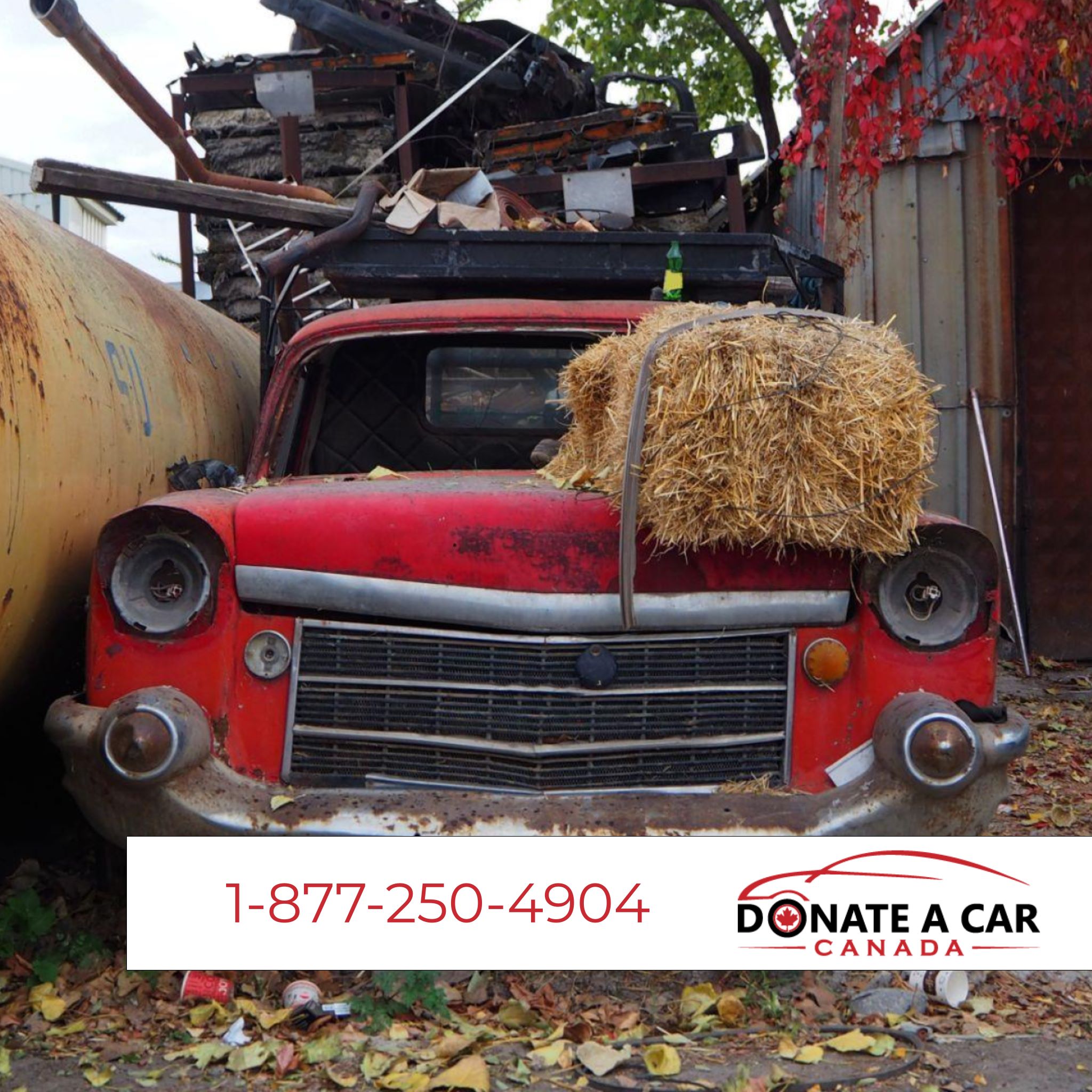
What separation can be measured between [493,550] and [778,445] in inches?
27.8

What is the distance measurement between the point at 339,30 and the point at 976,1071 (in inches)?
431

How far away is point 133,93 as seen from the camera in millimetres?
5281

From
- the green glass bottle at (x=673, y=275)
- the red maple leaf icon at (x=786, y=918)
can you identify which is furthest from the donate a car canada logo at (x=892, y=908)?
the green glass bottle at (x=673, y=275)

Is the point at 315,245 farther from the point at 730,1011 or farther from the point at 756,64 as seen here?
the point at 756,64

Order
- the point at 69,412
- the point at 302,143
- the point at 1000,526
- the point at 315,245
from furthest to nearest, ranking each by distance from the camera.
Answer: the point at 302,143
the point at 1000,526
the point at 315,245
the point at 69,412

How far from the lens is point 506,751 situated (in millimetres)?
3018

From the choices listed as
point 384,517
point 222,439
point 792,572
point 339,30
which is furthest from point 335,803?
point 339,30

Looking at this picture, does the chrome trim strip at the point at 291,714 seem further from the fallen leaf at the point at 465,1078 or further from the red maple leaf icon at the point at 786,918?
the red maple leaf icon at the point at 786,918

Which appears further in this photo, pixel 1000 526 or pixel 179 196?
pixel 1000 526

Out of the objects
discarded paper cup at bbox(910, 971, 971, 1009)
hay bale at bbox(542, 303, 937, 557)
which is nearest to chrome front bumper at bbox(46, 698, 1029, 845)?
discarded paper cup at bbox(910, 971, 971, 1009)

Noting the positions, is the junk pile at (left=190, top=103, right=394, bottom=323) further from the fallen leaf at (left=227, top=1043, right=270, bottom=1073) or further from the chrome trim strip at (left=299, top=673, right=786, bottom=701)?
the fallen leaf at (left=227, top=1043, right=270, bottom=1073)

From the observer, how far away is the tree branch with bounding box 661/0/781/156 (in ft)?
39.3

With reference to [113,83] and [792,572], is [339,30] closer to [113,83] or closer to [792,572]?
[113,83]

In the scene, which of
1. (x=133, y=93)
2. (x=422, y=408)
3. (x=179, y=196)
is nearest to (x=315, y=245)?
(x=422, y=408)
